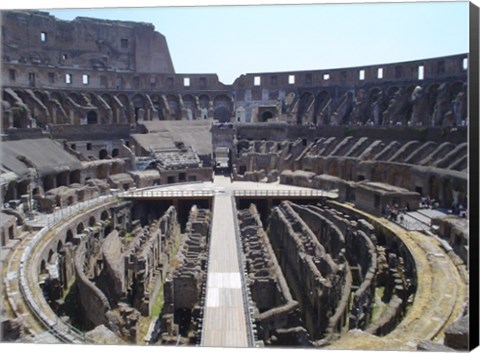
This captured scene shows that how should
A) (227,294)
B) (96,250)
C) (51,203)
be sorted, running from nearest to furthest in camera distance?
(227,294), (96,250), (51,203)

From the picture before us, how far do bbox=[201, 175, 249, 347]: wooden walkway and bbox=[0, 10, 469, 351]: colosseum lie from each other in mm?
80

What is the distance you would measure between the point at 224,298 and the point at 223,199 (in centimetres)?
2042

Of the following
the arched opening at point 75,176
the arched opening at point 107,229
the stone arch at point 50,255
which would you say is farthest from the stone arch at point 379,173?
the stone arch at point 50,255

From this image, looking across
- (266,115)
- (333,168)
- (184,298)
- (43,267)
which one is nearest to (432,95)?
(333,168)

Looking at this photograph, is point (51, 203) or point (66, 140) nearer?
point (51, 203)

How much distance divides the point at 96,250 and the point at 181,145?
22530 mm

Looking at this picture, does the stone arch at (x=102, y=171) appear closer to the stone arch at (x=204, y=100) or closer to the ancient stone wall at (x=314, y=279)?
the ancient stone wall at (x=314, y=279)

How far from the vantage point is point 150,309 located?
2202 centimetres

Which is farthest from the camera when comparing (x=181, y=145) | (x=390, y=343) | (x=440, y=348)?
(x=181, y=145)

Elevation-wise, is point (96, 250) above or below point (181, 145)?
below

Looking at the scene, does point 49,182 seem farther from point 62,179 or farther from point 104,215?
point 104,215

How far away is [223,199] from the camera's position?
1540 inches

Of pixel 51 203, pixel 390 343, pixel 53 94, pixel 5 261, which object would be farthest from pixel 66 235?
pixel 53 94

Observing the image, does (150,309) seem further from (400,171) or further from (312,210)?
(400,171)
